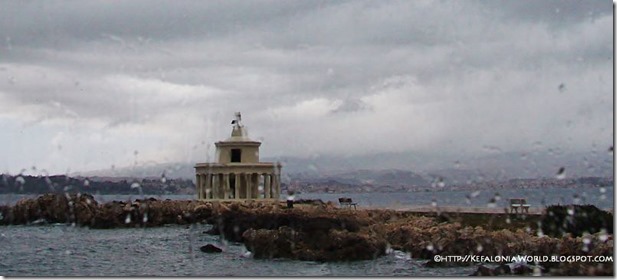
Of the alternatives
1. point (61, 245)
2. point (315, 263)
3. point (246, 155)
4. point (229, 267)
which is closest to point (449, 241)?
point (315, 263)

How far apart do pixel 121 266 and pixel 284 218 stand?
27.6ft

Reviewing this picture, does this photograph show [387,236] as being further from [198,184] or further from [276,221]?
[198,184]

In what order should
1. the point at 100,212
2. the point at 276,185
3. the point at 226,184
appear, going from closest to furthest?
the point at 226,184 → the point at 100,212 → the point at 276,185

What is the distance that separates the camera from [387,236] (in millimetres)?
31719

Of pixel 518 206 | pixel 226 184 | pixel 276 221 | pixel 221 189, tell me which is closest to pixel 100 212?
pixel 221 189

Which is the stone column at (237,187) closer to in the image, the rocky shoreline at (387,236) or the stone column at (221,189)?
the stone column at (221,189)

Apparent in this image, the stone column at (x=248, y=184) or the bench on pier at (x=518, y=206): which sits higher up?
the stone column at (x=248, y=184)

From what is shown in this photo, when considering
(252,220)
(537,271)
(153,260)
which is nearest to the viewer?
(537,271)

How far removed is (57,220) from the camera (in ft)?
173

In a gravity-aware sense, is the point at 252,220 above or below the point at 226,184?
below

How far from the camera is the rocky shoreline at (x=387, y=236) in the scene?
2519cm

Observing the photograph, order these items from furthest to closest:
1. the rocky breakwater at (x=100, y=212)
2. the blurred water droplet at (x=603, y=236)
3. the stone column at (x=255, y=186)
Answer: the stone column at (x=255, y=186) < the rocky breakwater at (x=100, y=212) < the blurred water droplet at (x=603, y=236)

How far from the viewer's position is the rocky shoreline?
25188 millimetres

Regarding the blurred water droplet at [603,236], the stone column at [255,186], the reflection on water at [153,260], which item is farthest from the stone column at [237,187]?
the blurred water droplet at [603,236]
